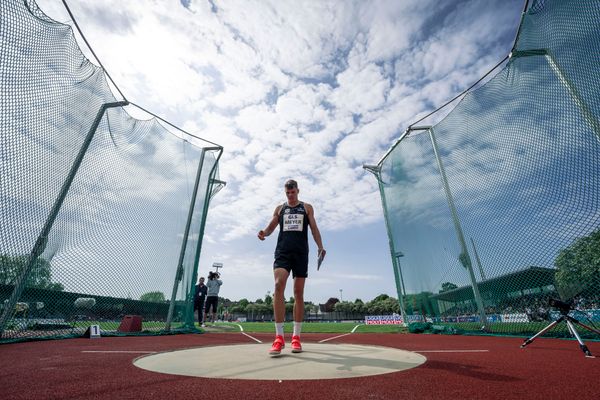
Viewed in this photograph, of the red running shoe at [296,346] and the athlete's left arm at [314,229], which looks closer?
the red running shoe at [296,346]

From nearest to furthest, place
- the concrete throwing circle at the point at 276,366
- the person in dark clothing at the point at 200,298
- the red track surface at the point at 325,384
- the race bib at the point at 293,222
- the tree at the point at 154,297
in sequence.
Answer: the red track surface at the point at 325,384
the concrete throwing circle at the point at 276,366
the race bib at the point at 293,222
the tree at the point at 154,297
the person in dark clothing at the point at 200,298

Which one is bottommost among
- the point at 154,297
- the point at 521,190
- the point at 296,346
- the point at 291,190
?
the point at 296,346

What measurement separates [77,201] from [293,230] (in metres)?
3.72

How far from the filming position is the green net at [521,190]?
3.87 m

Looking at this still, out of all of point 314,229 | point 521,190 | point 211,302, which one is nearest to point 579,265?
point 521,190

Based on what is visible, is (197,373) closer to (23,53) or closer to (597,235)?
(23,53)

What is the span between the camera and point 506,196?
5086 mm

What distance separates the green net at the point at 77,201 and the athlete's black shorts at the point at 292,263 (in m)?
3.42

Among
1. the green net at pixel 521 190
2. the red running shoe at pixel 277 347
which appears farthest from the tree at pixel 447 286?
the red running shoe at pixel 277 347

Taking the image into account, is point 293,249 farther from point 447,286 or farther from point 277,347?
point 447,286

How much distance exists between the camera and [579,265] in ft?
13.0

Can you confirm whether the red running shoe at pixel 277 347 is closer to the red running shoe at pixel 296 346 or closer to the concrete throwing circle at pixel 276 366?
the concrete throwing circle at pixel 276 366

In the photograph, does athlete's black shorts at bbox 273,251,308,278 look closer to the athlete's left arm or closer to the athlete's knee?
the athlete's knee

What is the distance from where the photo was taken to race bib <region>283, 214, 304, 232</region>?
3.48m
